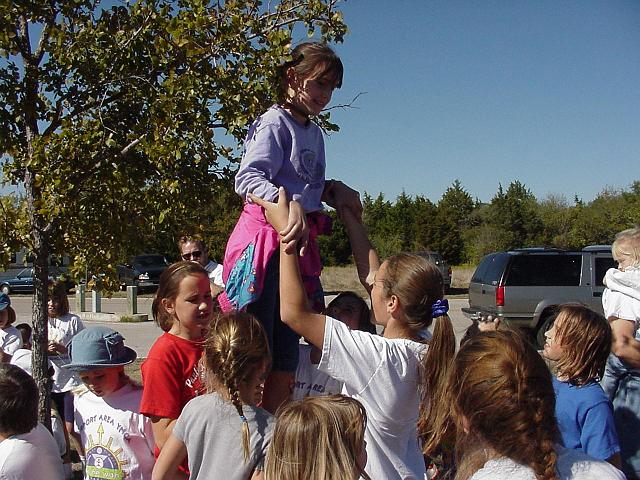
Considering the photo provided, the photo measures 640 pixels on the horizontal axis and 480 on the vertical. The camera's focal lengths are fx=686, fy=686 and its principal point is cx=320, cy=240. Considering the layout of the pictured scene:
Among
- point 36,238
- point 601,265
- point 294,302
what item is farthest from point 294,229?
point 601,265

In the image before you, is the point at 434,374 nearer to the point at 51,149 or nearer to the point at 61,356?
the point at 51,149

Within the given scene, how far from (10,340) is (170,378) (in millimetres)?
4038

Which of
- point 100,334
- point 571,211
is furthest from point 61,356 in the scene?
point 571,211

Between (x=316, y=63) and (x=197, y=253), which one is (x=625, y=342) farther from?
(x=197, y=253)

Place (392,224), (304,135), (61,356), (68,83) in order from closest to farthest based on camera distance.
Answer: (304,135) → (68,83) → (61,356) → (392,224)

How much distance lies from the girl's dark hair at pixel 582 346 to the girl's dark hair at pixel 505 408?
4.65 ft

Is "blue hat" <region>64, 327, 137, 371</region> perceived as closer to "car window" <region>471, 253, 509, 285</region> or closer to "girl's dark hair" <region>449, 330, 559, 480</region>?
"girl's dark hair" <region>449, 330, 559, 480</region>

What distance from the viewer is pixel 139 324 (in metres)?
17.0

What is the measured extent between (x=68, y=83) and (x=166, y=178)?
1.04m

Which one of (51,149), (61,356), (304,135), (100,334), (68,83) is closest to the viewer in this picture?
(304,135)

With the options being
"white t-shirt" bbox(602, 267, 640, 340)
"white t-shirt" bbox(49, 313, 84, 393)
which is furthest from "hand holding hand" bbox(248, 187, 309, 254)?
"white t-shirt" bbox(49, 313, 84, 393)

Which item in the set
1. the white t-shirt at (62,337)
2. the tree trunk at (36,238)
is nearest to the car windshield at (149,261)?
the white t-shirt at (62,337)

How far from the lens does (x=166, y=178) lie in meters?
4.34

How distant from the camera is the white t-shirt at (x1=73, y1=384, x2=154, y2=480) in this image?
2881mm
